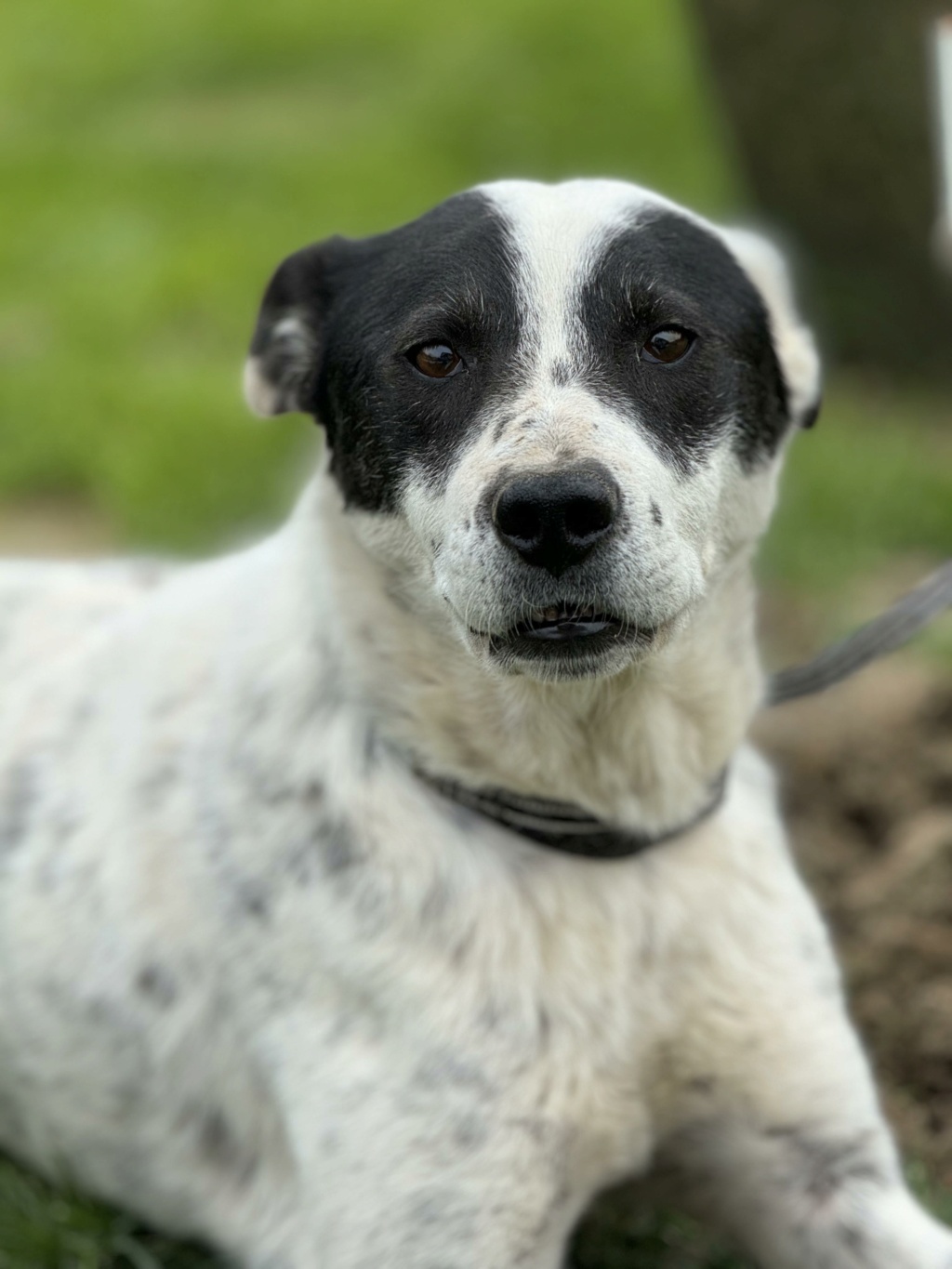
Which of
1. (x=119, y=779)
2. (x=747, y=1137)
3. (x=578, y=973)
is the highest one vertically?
(x=119, y=779)

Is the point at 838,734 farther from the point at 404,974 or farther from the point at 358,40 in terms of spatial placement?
the point at 358,40

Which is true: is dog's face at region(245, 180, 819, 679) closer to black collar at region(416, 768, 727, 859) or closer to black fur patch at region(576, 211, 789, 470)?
black fur patch at region(576, 211, 789, 470)

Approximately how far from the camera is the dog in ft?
8.27

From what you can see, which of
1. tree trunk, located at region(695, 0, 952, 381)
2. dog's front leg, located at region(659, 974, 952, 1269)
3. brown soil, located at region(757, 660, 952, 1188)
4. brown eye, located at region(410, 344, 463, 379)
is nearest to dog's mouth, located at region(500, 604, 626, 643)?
brown eye, located at region(410, 344, 463, 379)

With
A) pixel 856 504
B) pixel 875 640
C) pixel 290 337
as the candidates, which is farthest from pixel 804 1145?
pixel 856 504

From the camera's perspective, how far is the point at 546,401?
2428 millimetres

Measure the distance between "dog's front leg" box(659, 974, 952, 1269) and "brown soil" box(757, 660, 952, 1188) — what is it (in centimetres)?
47

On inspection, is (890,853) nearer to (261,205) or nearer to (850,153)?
(850,153)

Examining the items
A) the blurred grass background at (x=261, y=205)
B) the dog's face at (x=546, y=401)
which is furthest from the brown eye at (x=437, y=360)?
the blurred grass background at (x=261, y=205)

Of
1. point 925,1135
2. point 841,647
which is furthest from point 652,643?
point 925,1135

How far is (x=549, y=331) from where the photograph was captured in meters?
2.53

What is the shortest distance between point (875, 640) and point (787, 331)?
64 cm

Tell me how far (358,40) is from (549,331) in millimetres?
11161

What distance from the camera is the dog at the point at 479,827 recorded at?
2521 millimetres
